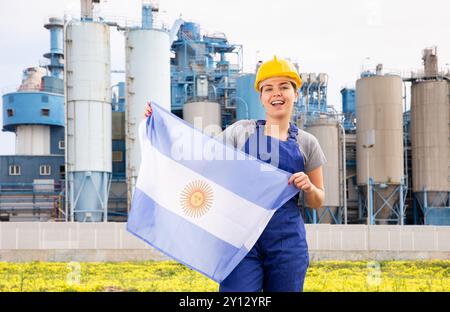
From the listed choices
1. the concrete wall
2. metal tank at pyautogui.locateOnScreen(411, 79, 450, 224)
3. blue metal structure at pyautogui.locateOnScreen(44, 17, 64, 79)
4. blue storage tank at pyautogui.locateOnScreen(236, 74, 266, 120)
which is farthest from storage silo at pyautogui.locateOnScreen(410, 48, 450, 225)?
blue metal structure at pyautogui.locateOnScreen(44, 17, 64, 79)


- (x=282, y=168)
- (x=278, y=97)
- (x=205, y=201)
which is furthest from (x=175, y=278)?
(x=278, y=97)

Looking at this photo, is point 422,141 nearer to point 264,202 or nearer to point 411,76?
point 411,76

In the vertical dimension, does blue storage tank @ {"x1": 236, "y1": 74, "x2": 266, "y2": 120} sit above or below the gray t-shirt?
above

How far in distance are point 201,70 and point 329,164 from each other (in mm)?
9658

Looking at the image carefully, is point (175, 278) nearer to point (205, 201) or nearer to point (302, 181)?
point (205, 201)

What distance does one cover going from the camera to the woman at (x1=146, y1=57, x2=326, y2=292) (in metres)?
5.16

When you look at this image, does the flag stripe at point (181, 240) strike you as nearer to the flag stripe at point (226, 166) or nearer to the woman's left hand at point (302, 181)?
the flag stripe at point (226, 166)

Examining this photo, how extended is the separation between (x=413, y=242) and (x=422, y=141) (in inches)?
705

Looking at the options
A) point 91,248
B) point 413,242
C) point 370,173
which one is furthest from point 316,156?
point 370,173

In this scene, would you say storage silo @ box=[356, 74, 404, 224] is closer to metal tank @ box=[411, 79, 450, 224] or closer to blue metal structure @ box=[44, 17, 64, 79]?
metal tank @ box=[411, 79, 450, 224]

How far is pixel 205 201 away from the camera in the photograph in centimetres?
546

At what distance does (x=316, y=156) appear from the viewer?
17.7 feet

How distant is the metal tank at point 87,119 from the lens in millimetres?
38719
